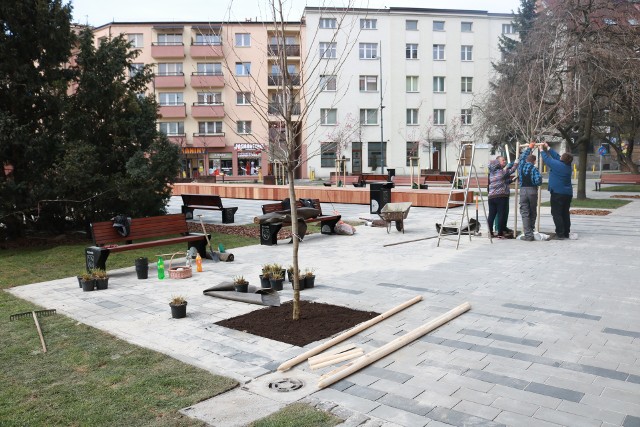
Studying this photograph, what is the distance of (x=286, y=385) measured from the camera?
502cm

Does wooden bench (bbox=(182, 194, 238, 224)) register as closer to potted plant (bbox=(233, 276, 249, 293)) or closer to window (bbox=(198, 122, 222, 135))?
potted plant (bbox=(233, 276, 249, 293))

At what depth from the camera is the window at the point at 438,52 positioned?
56281 mm

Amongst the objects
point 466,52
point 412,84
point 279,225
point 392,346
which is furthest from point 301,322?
point 466,52

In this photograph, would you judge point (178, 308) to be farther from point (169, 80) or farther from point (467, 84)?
point (467, 84)

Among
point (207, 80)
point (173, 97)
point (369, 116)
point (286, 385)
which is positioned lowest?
point (286, 385)

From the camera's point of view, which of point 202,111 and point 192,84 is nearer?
point 192,84

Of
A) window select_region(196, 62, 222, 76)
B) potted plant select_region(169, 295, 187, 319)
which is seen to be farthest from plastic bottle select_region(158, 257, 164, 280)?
window select_region(196, 62, 222, 76)

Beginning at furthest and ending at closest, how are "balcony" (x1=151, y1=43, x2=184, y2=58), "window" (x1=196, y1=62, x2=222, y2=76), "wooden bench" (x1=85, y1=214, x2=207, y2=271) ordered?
"balcony" (x1=151, y1=43, x2=184, y2=58) < "window" (x1=196, y1=62, x2=222, y2=76) < "wooden bench" (x1=85, y1=214, x2=207, y2=271)

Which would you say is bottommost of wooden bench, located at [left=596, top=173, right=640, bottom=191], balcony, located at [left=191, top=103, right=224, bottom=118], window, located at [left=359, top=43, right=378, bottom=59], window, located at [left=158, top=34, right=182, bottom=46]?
wooden bench, located at [left=596, top=173, right=640, bottom=191]

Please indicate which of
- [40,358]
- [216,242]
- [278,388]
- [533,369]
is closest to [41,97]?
[216,242]

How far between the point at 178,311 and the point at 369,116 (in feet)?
165

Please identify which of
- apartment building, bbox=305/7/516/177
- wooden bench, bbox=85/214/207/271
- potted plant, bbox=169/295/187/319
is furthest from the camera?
apartment building, bbox=305/7/516/177

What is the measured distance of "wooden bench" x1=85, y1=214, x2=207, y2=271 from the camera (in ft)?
33.0

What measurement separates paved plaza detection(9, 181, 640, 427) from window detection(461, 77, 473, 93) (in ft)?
155
